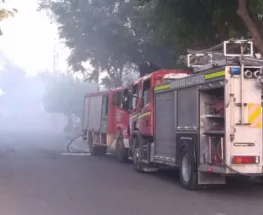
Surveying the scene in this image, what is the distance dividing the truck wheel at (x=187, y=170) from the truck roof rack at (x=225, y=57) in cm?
196

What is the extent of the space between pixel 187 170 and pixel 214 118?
1.64 metres

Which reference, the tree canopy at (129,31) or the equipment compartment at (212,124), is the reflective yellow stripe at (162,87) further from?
the tree canopy at (129,31)

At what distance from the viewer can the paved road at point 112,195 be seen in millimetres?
9961

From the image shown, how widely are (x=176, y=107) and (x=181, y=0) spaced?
13.0 feet

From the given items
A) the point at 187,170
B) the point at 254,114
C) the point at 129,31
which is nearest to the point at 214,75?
the point at 254,114

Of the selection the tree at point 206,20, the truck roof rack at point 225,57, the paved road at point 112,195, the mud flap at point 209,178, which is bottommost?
the paved road at point 112,195

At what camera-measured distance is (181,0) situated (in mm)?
15969

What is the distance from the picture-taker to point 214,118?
11.8m

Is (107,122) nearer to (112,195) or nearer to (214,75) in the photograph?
(112,195)

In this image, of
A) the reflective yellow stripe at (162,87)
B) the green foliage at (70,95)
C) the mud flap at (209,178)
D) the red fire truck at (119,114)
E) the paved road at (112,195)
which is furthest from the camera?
the green foliage at (70,95)

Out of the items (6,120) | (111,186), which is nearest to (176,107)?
(111,186)

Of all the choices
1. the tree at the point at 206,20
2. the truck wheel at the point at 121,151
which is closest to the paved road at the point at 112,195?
the truck wheel at the point at 121,151

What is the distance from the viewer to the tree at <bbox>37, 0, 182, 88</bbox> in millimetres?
28156

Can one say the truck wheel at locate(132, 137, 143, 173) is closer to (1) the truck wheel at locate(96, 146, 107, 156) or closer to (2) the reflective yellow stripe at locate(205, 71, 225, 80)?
(2) the reflective yellow stripe at locate(205, 71, 225, 80)
